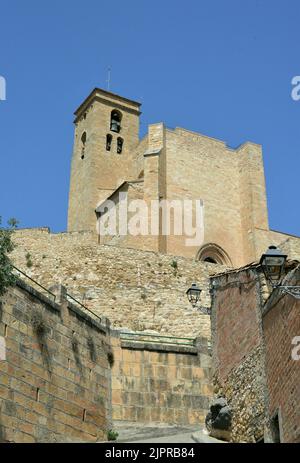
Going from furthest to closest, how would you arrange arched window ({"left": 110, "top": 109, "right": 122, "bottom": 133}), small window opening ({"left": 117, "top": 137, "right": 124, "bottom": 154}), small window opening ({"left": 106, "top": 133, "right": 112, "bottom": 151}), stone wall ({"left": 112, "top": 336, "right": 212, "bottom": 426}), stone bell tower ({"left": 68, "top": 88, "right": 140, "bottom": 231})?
arched window ({"left": 110, "top": 109, "right": 122, "bottom": 133}) < small window opening ({"left": 117, "top": 137, "right": 124, "bottom": 154}) < small window opening ({"left": 106, "top": 133, "right": 112, "bottom": 151}) < stone bell tower ({"left": 68, "top": 88, "right": 140, "bottom": 231}) < stone wall ({"left": 112, "top": 336, "right": 212, "bottom": 426})

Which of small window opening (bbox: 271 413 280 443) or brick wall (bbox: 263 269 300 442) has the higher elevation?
brick wall (bbox: 263 269 300 442)

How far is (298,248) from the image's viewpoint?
Answer: 3033 centimetres

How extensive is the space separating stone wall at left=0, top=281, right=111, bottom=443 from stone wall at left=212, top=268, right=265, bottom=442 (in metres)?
3.58

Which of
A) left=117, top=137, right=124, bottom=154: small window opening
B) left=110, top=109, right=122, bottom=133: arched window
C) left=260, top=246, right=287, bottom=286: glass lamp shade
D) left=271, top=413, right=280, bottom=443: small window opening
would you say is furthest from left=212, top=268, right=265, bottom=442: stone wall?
left=110, top=109, right=122, bottom=133: arched window

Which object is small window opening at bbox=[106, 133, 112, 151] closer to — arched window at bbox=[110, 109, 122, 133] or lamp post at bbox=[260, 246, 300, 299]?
arched window at bbox=[110, 109, 122, 133]

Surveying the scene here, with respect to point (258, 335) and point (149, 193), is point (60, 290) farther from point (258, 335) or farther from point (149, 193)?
point (149, 193)

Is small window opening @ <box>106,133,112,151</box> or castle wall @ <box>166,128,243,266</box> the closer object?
castle wall @ <box>166,128,243,266</box>

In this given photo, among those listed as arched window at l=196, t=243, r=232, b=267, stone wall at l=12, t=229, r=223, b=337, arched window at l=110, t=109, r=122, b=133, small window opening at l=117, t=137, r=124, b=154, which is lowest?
stone wall at l=12, t=229, r=223, b=337

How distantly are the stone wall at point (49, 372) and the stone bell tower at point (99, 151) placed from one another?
64.7 ft

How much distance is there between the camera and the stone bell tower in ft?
124

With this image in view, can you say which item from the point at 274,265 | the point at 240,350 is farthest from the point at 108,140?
the point at 274,265

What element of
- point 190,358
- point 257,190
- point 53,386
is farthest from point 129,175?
point 53,386

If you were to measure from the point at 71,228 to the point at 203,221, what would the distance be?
8481 mm

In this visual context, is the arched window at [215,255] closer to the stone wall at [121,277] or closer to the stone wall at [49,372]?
the stone wall at [121,277]
